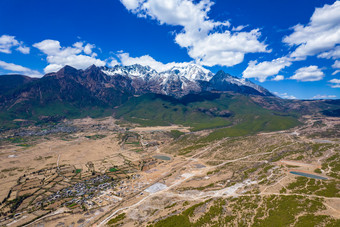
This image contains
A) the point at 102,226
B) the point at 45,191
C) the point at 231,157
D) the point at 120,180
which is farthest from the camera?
the point at 231,157

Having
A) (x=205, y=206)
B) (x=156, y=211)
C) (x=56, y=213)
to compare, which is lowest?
(x=56, y=213)

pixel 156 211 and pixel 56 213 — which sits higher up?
pixel 156 211

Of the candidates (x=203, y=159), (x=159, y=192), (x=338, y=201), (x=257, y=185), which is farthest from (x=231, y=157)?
(x=338, y=201)

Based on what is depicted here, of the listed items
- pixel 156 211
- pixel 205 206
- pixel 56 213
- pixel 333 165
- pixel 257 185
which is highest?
pixel 333 165

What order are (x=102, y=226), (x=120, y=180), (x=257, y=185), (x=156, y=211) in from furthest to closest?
(x=120, y=180) → (x=257, y=185) → (x=156, y=211) → (x=102, y=226)

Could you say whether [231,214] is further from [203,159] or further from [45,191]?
[45,191]

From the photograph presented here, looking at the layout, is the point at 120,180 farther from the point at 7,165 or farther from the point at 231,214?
the point at 7,165

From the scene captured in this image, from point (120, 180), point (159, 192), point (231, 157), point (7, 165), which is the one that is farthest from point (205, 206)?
point (7, 165)

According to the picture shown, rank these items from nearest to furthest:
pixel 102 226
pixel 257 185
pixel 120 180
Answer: pixel 102 226 → pixel 257 185 → pixel 120 180

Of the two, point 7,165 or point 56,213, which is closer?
point 56,213
